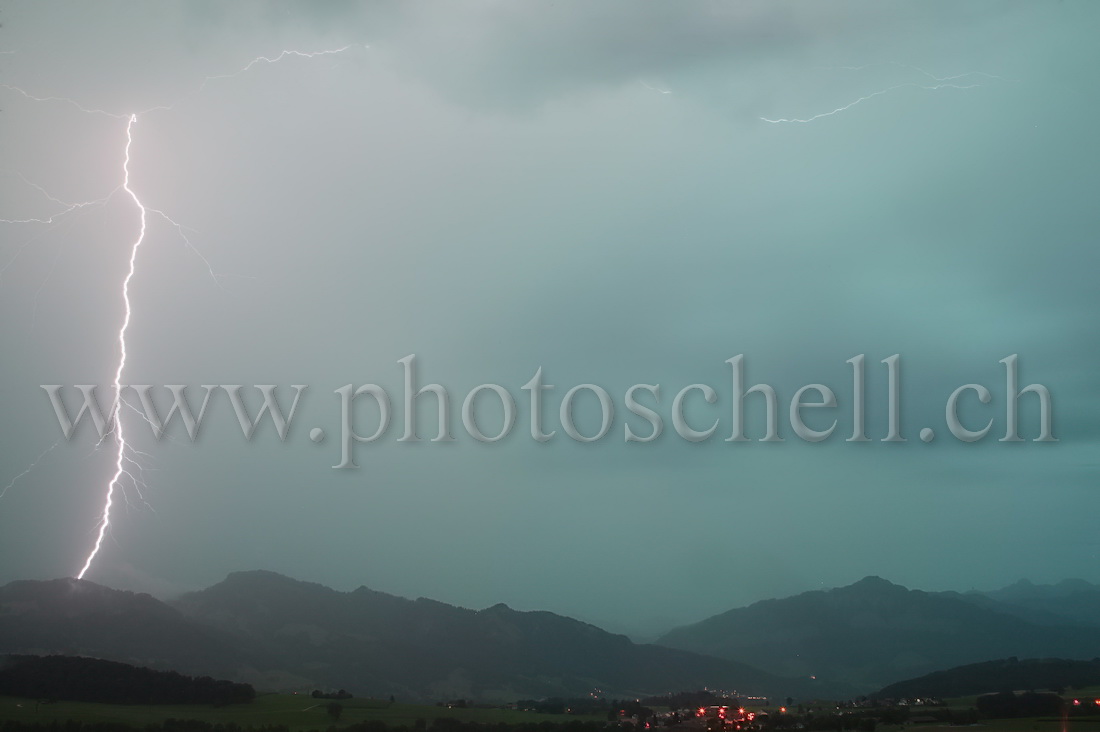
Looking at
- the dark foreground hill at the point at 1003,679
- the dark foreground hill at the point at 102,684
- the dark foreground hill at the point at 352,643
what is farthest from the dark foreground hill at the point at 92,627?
the dark foreground hill at the point at 1003,679

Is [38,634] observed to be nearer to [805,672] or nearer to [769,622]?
[805,672]

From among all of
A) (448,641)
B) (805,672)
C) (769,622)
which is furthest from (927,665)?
(448,641)

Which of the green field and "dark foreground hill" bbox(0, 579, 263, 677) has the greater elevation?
"dark foreground hill" bbox(0, 579, 263, 677)

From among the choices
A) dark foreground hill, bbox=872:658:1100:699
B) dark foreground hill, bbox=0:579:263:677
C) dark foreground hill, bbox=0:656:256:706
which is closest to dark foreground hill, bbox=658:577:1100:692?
dark foreground hill, bbox=872:658:1100:699

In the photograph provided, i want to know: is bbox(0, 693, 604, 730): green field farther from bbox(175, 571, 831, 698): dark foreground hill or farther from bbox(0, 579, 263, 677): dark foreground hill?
bbox(175, 571, 831, 698): dark foreground hill

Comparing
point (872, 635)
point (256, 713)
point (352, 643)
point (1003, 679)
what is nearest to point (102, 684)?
point (256, 713)

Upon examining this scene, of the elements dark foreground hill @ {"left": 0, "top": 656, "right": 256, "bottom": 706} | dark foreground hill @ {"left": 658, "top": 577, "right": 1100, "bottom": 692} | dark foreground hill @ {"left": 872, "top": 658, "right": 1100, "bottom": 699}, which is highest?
dark foreground hill @ {"left": 0, "top": 656, "right": 256, "bottom": 706}

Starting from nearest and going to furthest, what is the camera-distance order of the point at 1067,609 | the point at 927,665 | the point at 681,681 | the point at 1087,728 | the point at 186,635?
1. the point at 1087,728
2. the point at 186,635
3. the point at 681,681
4. the point at 927,665
5. the point at 1067,609
